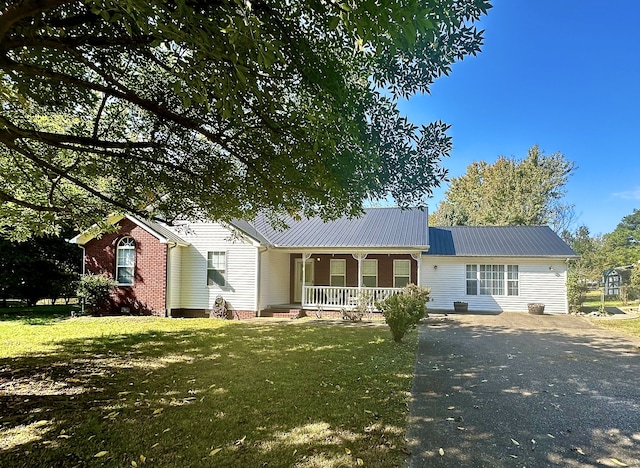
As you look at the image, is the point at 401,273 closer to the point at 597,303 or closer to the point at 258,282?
the point at 258,282

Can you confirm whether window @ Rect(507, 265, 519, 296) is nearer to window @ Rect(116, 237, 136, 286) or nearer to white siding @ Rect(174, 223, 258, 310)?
white siding @ Rect(174, 223, 258, 310)

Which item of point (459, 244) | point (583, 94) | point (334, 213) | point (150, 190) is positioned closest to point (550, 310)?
point (459, 244)

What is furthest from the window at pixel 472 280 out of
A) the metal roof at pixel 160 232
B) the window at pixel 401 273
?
the metal roof at pixel 160 232

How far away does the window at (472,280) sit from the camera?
18219mm

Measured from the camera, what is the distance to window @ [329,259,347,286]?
60.3ft

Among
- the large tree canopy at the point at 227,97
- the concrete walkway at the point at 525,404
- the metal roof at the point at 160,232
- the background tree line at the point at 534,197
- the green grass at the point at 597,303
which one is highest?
the background tree line at the point at 534,197

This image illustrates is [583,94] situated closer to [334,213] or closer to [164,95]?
[334,213]

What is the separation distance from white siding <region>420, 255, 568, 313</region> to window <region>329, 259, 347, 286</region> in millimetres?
3750

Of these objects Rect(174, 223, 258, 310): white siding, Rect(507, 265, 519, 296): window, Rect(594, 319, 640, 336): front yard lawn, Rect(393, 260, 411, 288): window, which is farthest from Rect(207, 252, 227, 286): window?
Rect(594, 319, 640, 336): front yard lawn

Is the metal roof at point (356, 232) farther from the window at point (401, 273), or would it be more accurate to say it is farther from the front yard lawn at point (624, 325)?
the front yard lawn at point (624, 325)

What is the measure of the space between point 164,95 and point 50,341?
24.9 feet

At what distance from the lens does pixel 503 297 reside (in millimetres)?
17875

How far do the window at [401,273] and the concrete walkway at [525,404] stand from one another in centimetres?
763

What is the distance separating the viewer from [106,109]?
6832 mm
